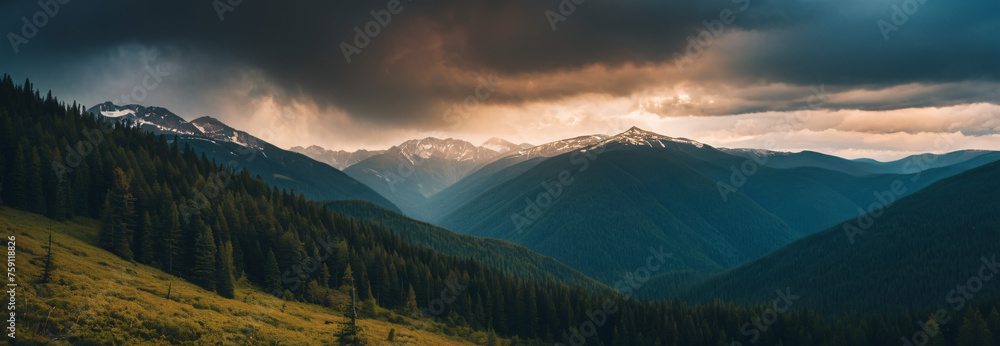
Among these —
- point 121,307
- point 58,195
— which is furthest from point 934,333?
point 58,195

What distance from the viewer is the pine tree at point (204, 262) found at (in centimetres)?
7800

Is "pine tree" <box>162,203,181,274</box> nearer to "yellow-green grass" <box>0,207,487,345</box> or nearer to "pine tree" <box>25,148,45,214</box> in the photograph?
"yellow-green grass" <box>0,207,487,345</box>

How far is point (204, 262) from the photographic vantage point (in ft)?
257

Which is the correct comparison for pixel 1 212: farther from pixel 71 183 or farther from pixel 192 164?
pixel 192 164

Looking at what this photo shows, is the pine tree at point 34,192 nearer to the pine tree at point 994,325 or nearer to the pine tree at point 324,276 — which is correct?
the pine tree at point 324,276

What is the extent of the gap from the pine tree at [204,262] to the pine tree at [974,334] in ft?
541

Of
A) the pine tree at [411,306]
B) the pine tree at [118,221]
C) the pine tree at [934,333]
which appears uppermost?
the pine tree at [118,221]

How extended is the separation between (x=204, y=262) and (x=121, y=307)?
101 feet

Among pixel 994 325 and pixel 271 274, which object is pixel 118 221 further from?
pixel 994 325

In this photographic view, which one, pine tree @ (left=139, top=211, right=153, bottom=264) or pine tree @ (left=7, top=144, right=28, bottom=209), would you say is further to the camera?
pine tree @ (left=7, top=144, right=28, bottom=209)

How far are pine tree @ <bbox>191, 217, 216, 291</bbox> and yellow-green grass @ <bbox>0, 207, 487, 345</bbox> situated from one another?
10.1 ft

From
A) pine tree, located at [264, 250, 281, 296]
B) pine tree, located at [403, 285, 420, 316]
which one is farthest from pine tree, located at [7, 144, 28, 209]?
pine tree, located at [403, 285, 420, 316]

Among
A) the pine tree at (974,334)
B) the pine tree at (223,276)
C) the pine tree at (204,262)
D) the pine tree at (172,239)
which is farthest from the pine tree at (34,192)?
the pine tree at (974,334)

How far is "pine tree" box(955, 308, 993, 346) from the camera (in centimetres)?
11200
